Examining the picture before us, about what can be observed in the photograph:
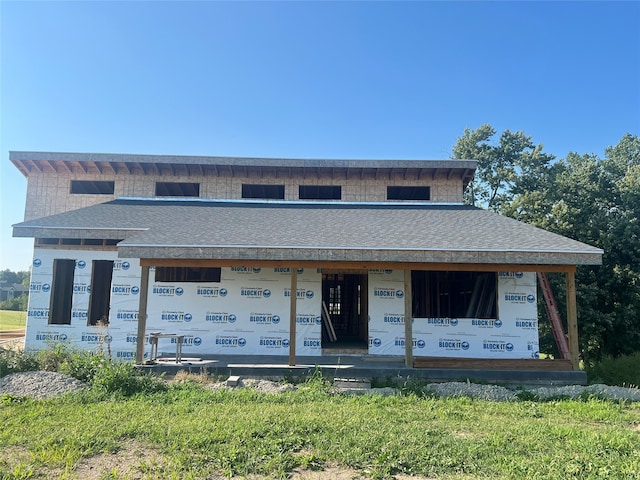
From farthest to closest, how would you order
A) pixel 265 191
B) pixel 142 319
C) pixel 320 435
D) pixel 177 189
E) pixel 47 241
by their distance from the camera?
pixel 265 191, pixel 177 189, pixel 47 241, pixel 142 319, pixel 320 435

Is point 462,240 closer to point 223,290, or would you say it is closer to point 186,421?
point 223,290

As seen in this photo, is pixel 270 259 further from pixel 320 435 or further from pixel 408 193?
pixel 408 193

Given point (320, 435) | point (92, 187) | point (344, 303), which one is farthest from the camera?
point (344, 303)

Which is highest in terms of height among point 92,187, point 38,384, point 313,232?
point 92,187

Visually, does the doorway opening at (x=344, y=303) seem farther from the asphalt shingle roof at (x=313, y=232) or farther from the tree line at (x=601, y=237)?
the tree line at (x=601, y=237)

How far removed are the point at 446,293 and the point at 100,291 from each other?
9.52 m

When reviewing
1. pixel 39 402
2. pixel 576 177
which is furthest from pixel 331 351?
pixel 576 177

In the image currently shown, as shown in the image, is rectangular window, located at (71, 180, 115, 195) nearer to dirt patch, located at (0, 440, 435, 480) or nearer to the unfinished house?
the unfinished house

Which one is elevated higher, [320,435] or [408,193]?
[408,193]

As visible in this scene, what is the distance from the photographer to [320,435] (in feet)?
17.0

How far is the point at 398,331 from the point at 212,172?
771 cm

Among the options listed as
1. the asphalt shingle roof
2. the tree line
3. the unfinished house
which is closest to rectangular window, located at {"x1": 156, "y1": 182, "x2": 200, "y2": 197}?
the unfinished house

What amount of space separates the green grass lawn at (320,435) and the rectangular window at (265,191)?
807 cm

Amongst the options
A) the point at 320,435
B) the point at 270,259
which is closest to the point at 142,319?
the point at 270,259
